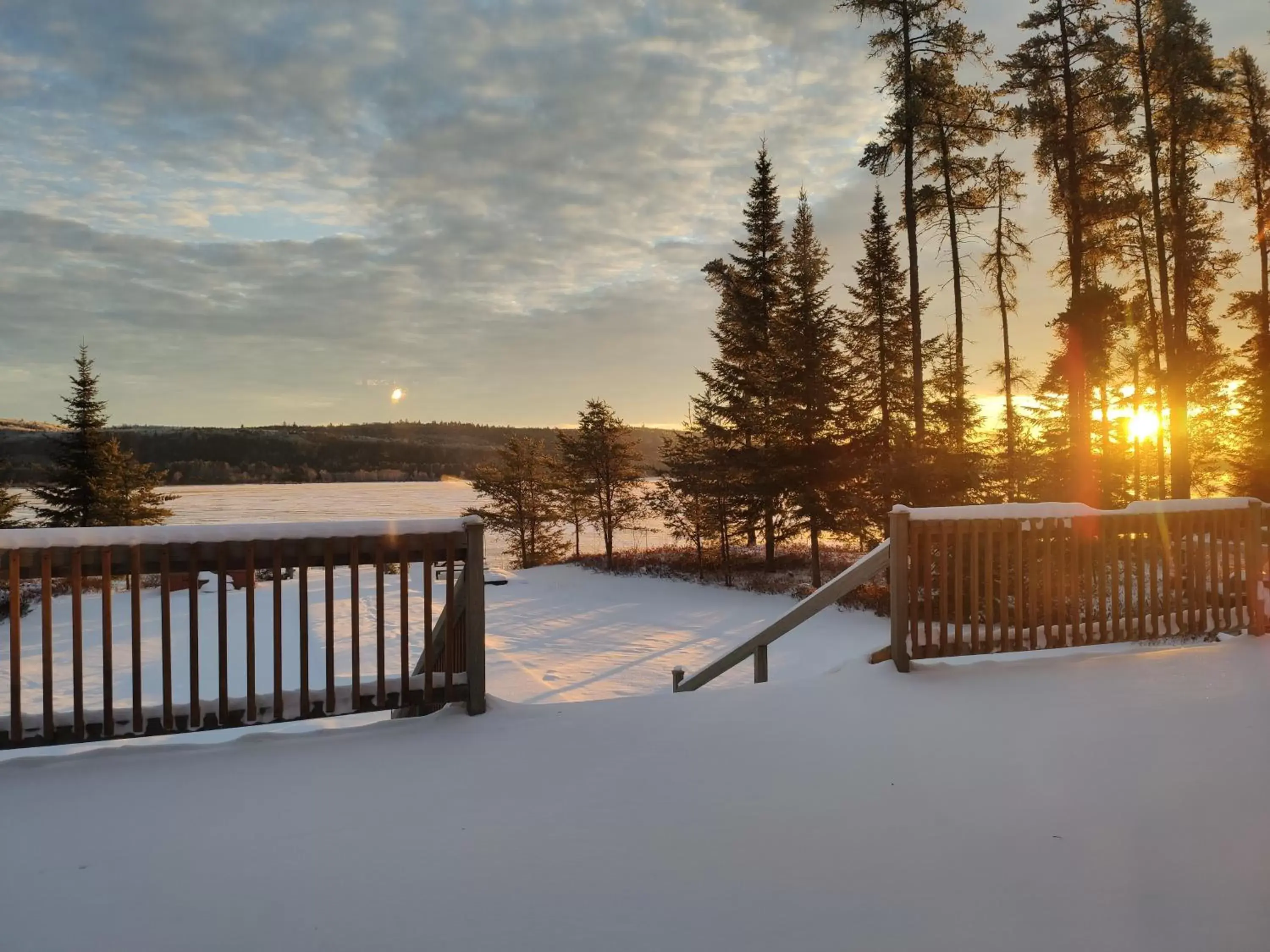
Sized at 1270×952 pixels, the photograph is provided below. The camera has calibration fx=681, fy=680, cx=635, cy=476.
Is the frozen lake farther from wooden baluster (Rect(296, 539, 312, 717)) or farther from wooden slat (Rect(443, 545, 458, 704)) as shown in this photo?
wooden baluster (Rect(296, 539, 312, 717))

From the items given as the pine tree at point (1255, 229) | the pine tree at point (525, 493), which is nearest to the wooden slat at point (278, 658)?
the pine tree at point (1255, 229)

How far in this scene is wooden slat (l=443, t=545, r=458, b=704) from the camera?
14.1ft

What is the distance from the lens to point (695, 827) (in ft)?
9.65

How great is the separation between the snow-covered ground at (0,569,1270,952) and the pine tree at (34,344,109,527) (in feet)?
85.6

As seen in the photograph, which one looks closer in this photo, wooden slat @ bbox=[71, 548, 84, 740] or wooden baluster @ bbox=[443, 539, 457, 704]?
wooden slat @ bbox=[71, 548, 84, 740]

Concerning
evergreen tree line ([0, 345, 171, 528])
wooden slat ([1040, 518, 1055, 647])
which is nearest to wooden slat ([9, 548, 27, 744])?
wooden slat ([1040, 518, 1055, 647])

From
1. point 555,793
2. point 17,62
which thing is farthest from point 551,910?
point 17,62

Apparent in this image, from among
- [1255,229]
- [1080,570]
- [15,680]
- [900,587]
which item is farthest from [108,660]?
[1255,229]

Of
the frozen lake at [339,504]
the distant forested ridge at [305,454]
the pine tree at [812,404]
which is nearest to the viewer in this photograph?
the pine tree at [812,404]

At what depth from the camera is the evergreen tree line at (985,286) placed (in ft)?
57.4

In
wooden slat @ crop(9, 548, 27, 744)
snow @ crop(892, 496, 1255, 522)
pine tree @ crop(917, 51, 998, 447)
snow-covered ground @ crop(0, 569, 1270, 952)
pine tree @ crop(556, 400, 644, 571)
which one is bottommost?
snow-covered ground @ crop(0, 569, 1270, 952)

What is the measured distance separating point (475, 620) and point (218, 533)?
61.5 inches

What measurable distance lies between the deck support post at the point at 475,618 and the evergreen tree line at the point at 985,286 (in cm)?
1321

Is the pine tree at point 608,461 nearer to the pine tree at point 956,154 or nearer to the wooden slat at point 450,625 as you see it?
the pine tree at point 956,154
